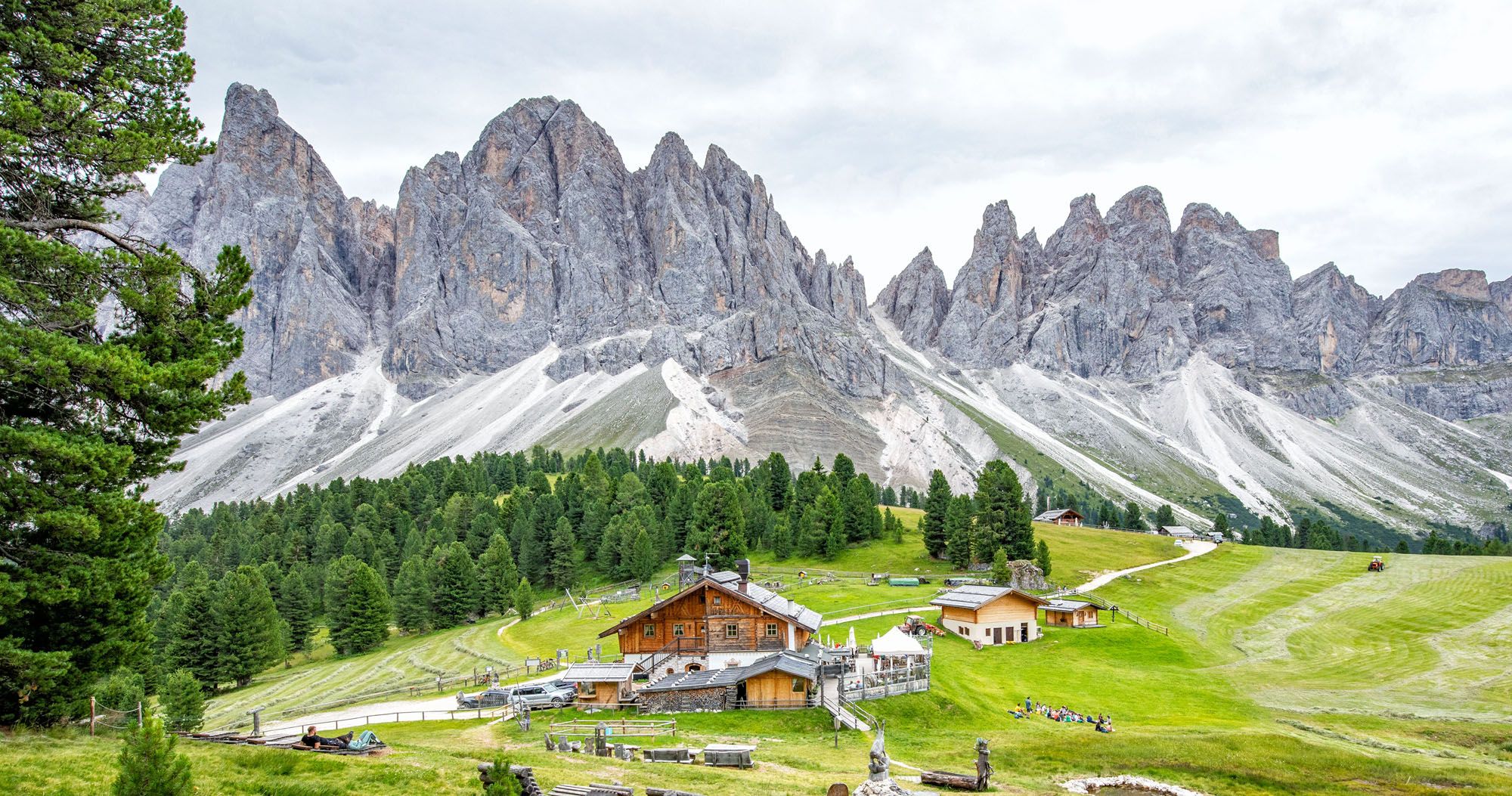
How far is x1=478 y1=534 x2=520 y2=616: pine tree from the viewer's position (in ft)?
267

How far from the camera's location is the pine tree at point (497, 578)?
3199 inches

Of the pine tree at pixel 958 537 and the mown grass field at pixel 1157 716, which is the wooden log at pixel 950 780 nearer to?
the mown grass field at pixel 1157 716

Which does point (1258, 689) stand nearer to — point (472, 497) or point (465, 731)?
point (465, 731)

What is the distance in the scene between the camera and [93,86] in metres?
18.4

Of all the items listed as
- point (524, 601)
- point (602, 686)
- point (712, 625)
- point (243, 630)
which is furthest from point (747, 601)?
point (243, 630)

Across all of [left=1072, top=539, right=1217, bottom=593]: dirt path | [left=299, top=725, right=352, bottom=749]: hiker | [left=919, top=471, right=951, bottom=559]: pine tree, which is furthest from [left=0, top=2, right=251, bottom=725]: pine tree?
[left=919, top=471, right=951, bottom=559]: pine tree

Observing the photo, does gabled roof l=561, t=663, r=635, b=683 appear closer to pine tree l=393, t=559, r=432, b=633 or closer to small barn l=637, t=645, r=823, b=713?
small barn l=637, t=645, r=823, b=713

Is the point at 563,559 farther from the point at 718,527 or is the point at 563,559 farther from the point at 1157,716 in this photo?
the point at 1157,716

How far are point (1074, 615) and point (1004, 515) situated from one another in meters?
21.6

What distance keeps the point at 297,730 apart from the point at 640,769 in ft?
72.2

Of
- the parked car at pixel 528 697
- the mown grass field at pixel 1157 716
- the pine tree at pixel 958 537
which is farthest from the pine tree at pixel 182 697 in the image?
the pine tree at pixel 958 537

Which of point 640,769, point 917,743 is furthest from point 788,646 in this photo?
point 640,769

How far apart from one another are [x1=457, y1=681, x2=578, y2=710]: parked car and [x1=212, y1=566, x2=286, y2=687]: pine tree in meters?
34.4

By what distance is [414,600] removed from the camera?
7850 centimetres
